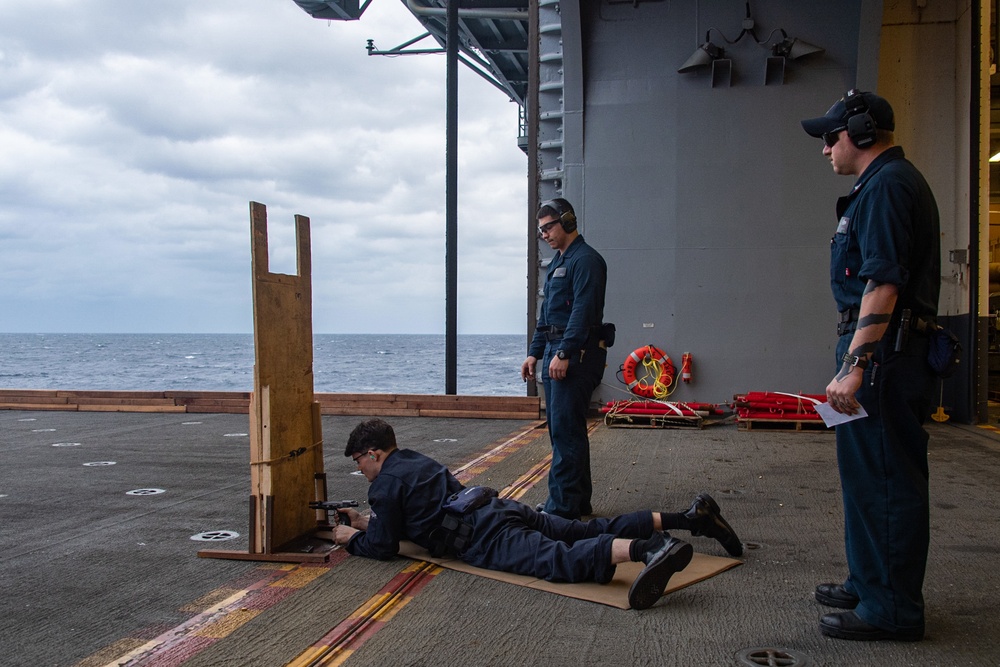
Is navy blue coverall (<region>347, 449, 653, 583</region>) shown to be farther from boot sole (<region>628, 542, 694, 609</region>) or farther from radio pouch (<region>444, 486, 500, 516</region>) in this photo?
boot sole (<region>628, 542, 694, 609</region>)

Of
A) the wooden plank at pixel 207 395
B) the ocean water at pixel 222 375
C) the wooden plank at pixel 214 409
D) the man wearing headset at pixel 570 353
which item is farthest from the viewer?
the ocean water at pixel 222 375

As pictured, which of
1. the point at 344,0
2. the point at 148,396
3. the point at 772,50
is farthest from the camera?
the point at 344,0

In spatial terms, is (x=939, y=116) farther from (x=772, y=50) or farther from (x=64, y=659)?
(x=64, y=659)

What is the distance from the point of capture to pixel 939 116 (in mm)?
10688

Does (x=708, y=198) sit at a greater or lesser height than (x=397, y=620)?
greater

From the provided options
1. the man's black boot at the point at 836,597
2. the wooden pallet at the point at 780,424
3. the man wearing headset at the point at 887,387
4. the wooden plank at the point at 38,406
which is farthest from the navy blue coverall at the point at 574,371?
the wooden plank at the point at 38,406

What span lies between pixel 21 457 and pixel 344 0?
14420mm

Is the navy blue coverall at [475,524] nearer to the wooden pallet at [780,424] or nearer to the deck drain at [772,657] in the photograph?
the deck drain at [772,657]

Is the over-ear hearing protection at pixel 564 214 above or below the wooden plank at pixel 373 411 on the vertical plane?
above

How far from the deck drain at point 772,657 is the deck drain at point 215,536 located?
3.10 m

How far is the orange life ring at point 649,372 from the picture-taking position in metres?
10.8

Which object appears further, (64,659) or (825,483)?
(825,483)

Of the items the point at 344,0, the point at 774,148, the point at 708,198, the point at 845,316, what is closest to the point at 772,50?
the point at 774,148

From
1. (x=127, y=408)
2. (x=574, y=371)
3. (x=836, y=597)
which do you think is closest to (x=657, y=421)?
(x=574, y=371)
